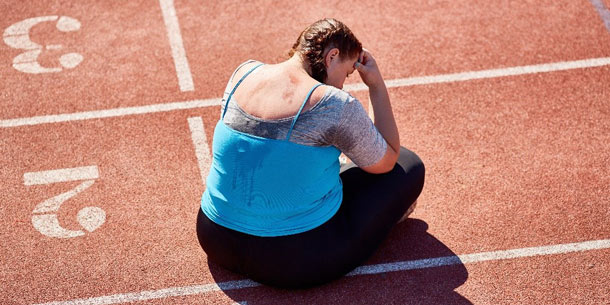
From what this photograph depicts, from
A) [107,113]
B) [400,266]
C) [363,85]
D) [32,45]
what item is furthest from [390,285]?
[32,45]

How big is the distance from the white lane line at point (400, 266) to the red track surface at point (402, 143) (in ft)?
0.16

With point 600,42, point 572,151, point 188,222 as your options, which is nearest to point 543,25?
point 600,42

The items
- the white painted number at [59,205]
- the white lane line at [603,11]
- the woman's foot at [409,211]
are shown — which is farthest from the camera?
the white lane line at [603,11]

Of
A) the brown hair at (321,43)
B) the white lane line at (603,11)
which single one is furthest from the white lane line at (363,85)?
the brown hair at (321,43)

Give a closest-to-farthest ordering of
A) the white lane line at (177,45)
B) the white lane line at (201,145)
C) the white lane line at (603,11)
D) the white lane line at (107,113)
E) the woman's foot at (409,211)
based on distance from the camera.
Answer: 1. the woman's foot at (409,211)
2. the white lane line at (201,145)
3. the white lane line at (107,113)
4. the white lane line at (177,45)
5. the white lane line at (603,11)

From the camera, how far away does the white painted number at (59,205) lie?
17.8 feet

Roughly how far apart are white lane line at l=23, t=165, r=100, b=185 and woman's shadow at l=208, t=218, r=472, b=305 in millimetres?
1354

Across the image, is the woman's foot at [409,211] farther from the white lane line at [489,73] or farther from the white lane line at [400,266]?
the white lane line at [489,73]

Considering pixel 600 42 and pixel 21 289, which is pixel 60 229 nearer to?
pixel 21 289

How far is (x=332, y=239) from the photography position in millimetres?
4781

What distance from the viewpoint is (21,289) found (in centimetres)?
501

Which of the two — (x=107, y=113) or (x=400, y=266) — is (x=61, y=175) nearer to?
(x=107, y=113)

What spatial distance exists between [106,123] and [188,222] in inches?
55.1

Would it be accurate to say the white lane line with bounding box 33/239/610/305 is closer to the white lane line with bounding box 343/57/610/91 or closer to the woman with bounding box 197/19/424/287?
the woman with bounding box 197/19/424/287
